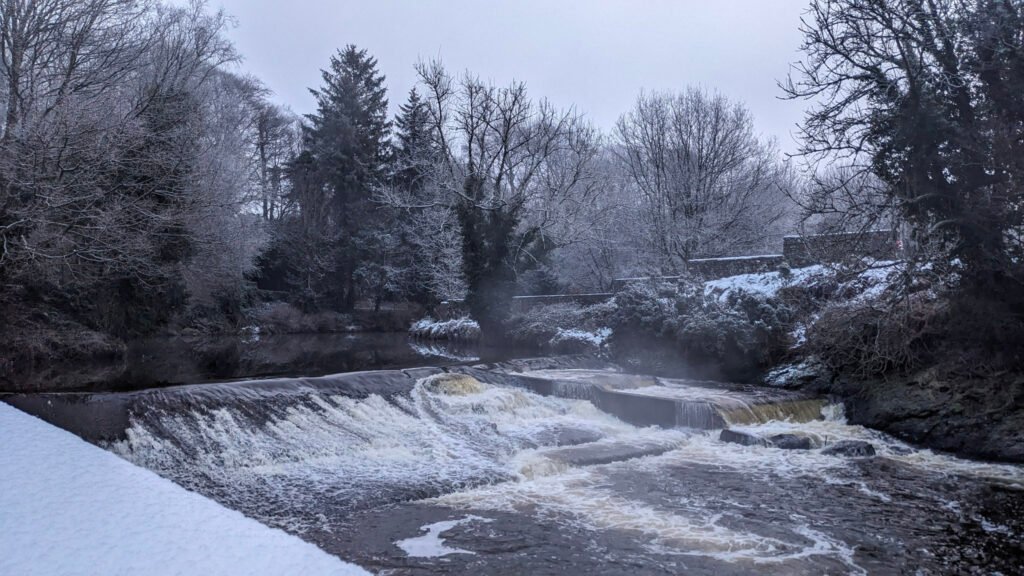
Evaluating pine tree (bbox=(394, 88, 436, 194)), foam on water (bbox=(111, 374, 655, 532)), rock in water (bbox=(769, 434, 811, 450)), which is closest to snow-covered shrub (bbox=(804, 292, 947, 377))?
rock in water (bbox=(769, 434, 811, 450))

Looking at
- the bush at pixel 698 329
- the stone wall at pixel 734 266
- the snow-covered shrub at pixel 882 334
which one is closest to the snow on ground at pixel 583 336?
the bush at pixel 698 329

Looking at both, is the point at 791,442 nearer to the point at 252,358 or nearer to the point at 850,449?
the point at 850,449

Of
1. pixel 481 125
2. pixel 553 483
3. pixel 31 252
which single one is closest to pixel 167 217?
pixel 31 252

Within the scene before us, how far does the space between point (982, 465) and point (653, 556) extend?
21.2ft

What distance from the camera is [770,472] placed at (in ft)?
28.0

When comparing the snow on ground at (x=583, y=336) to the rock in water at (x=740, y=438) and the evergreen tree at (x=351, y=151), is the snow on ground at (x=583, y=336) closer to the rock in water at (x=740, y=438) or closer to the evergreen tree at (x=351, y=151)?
the rock in water at (x=740, y=438)

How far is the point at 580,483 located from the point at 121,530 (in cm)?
518

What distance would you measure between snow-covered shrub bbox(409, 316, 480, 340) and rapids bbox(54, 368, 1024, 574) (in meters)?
13.6

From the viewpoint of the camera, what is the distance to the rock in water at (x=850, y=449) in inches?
371

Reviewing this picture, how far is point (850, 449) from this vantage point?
9477 mm

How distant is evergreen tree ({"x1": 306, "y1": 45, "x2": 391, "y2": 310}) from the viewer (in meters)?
32.4

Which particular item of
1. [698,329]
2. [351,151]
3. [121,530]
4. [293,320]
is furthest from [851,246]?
[351,151]

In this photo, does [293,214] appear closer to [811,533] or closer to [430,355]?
[430,355]

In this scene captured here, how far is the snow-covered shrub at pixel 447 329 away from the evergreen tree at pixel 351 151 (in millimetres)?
4983
